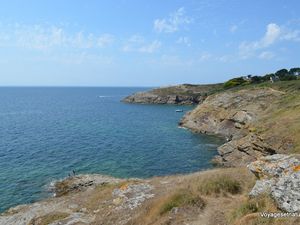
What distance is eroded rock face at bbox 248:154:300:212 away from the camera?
13.1 m

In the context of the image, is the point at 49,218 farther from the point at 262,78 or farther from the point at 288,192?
the point at 262,78

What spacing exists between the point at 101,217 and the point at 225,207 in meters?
7.83

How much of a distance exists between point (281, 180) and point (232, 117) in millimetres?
57858

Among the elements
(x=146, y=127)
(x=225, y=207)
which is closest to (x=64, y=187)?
(x=225, y=207)

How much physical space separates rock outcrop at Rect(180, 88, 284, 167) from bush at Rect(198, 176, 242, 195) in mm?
26771

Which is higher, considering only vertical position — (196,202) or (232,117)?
(196,202)

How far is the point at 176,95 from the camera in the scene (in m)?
161

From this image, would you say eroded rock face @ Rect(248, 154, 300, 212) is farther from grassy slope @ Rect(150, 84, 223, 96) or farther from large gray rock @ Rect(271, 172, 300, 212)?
grassy slope @ Rect(150, 84, 223, 96)

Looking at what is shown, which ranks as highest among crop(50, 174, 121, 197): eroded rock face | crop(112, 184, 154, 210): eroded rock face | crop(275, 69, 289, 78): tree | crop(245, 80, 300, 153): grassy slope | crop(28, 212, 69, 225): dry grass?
crop(275, 69, 289, 78): tree

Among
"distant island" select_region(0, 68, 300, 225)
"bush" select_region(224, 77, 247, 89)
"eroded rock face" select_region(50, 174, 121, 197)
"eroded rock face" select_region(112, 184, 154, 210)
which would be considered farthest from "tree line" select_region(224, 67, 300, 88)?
"eroded rock face" select_region(112, 184, 154, 210)

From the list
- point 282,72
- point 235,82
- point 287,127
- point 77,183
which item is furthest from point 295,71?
point 77,183

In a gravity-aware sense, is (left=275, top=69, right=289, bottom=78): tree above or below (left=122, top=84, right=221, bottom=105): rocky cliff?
above

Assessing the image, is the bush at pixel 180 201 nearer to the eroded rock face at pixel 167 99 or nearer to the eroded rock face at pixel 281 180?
the eroded rock face at pixel 281 180

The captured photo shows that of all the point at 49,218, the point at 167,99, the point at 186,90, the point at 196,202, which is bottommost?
the point at 49,218
